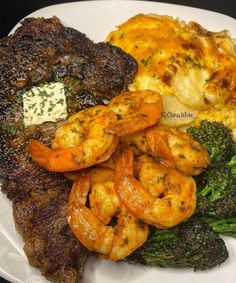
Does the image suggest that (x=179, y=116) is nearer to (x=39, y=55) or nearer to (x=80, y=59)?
(x=80, y=59)

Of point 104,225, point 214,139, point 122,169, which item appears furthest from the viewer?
point 214,139

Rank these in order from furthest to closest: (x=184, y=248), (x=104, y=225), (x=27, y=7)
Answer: (x=27, y=7) < (x=184, y=248) < (x=104, y=225)

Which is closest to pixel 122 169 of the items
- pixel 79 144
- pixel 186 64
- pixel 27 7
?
pixel 79 144

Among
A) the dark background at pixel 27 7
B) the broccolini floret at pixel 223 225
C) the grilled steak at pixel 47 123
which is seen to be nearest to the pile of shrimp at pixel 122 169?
the grilled steak at pixel 47 123

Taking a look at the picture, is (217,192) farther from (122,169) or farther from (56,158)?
(56,158)

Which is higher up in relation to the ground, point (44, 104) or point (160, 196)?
point (44, 104)

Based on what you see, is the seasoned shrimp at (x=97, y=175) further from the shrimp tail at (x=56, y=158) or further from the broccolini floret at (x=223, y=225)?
the broccolini floret at (x=223, y=225)

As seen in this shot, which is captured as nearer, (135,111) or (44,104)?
(135,111)
